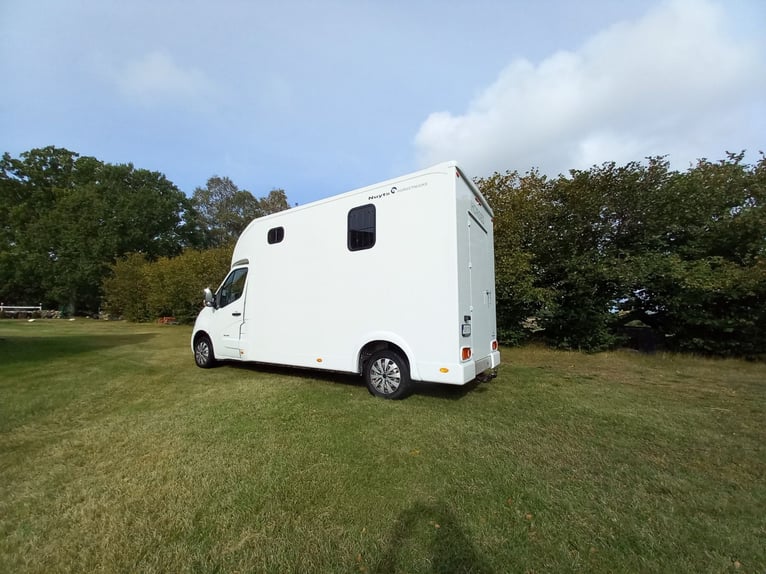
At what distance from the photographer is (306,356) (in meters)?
5.56

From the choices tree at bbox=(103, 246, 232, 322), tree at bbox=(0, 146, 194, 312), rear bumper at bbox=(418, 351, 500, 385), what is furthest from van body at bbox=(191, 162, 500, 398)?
tree at bbox=(0, 146, 194, 312)

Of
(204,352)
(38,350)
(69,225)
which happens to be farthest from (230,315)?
(69,225)

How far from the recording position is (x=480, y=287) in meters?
5.11

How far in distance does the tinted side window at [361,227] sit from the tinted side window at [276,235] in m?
1.45

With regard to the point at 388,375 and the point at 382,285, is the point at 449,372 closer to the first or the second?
the point at 388,375

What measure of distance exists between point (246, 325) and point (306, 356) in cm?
158

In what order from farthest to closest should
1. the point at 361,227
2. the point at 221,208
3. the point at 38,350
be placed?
the point at 221,208 < the point at 38,350 < the point at 361,227

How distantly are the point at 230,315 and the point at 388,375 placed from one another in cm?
358

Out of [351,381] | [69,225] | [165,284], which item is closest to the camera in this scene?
[351,381]

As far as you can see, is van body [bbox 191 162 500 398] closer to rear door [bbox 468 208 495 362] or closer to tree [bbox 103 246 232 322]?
rear door [bbox 468 208 495 362]

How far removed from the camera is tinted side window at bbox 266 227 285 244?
5988 mm

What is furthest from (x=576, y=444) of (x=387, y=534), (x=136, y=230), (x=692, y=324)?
(x=136, y=230)

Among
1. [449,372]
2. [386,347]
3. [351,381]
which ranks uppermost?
[386,347]

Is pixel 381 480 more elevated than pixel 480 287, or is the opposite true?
pixel 480 287
